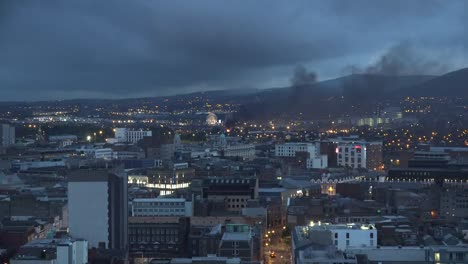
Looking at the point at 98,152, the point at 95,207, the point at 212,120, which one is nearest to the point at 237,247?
the point at 95,207

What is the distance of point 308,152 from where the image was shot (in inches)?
2202

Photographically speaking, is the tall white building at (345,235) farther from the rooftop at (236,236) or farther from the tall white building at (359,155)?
the tall white building at (359,155)

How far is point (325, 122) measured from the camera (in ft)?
296

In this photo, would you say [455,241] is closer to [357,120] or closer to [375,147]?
[375,147]

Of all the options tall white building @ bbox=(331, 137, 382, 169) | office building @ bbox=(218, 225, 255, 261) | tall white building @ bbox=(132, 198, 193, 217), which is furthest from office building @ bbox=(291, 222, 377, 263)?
tall white building @ bbox=(331, 137, 382, 169)

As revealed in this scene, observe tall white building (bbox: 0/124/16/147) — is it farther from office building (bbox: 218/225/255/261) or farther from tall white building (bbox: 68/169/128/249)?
office building (bbox: 218/225/255/261)

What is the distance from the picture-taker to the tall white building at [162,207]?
99.6ft

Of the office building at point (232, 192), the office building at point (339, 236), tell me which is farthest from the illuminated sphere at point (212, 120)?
the office building at point (339, 236)

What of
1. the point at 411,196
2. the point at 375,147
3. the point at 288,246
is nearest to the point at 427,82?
the point at 375,147

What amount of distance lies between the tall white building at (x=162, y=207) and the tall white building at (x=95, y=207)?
5.30m

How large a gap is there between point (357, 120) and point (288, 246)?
60404 mm

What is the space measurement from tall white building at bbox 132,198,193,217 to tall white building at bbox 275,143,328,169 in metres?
23.3

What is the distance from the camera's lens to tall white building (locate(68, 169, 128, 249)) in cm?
2455

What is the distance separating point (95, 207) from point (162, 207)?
20.0 feet
